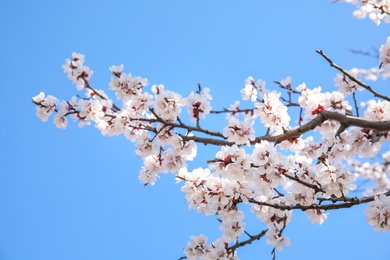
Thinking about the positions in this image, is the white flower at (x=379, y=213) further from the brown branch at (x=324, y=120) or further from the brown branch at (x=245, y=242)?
the brown branch at (x=245, y=242)

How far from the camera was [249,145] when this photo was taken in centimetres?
402

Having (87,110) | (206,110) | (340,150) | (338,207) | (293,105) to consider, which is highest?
(293,105)

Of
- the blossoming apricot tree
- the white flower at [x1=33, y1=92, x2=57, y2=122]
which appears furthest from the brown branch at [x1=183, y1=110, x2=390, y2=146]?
the white flower at [x1=33, y1=92, x2=57, y2=122]

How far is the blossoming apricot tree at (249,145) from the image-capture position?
3619mm

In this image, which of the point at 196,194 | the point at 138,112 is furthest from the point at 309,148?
the point at 138,112

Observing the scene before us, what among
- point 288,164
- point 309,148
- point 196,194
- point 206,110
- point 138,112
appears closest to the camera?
point 288,164

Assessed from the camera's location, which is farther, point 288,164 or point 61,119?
point 61,119

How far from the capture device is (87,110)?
16.0 ft

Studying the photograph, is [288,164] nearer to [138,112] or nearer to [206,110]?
[206,110]

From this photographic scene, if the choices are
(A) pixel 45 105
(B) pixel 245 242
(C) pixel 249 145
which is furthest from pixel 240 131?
(A) pixel 45 105

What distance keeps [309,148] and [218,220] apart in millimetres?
1741

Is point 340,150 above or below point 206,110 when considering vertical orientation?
below

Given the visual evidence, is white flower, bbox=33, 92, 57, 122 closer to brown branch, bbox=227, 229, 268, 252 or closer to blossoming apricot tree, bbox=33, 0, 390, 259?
blossoming apricot tree, bbox=33, 0, 390, 259

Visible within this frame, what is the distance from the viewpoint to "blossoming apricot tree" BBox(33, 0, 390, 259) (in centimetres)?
362
